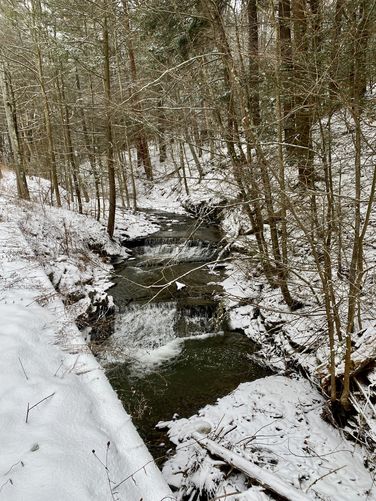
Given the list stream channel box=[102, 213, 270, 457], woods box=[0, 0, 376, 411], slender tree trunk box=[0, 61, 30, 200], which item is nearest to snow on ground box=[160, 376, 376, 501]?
stream channel box=[102, 213, 270, 457]

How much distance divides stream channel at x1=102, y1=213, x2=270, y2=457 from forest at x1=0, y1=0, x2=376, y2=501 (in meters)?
0.04

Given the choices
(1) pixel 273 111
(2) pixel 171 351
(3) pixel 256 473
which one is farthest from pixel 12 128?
(3) pixel 256 473

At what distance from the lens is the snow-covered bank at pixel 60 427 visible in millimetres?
2086

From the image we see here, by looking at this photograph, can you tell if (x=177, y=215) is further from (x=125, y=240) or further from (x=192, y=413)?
(x=192, y=413)

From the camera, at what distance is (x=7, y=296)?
15.4 feet

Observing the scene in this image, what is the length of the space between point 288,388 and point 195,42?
750 centimetres

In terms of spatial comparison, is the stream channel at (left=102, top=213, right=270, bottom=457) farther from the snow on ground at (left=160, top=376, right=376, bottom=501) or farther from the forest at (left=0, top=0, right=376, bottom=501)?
the snow on ground at (left=160, top=376, right=376, bottom=501)

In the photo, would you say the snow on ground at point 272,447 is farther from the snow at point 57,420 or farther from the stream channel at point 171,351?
the snow at point 57,420

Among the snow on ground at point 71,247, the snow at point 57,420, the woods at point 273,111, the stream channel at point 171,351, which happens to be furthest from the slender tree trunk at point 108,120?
the snow at point 57,420

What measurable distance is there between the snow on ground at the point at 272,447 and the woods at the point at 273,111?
0.55 metres

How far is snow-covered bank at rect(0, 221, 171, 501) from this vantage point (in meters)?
2.09

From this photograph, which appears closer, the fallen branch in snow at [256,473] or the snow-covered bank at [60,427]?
the snow-covered bank at [60,427]

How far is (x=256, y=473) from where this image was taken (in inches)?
128

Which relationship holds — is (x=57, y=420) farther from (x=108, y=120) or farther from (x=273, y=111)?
(x=108, y=120)
